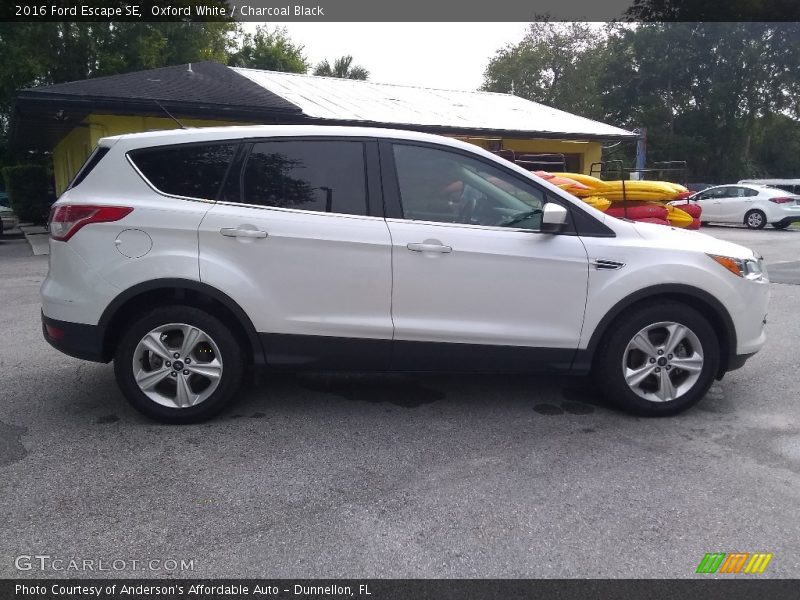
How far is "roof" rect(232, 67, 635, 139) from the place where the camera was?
1592 centimetres

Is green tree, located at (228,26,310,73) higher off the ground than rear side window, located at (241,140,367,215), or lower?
higher

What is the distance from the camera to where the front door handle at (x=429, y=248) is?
414cm

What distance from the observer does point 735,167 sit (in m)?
41.5

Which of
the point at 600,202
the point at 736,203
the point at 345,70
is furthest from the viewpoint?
the point at 345,70

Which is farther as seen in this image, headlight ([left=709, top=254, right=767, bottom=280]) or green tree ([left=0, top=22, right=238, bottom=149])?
green tree ([left=0, top=22, right=238, bottom=149])

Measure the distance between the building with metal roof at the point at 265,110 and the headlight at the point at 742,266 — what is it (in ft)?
26.7

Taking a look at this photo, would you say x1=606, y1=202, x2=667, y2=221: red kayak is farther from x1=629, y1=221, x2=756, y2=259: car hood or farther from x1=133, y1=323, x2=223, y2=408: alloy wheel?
x1=133, y1=323, x2=223, y2=408: alloy wheel

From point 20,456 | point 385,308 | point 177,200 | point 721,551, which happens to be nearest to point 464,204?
point 385,308

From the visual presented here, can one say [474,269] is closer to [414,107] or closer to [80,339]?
[80,339]

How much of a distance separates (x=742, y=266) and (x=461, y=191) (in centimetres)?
197

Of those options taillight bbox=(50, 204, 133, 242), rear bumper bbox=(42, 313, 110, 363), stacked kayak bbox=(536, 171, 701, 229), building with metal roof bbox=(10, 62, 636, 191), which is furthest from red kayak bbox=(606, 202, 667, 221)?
building with metal roof bbox=(10, 62, 636, 191)

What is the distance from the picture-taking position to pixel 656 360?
14.4 ft

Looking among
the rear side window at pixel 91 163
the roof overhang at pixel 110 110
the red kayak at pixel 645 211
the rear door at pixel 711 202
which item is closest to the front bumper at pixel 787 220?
the rear door at pixel 711 202

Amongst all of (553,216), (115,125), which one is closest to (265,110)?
(115,125)
